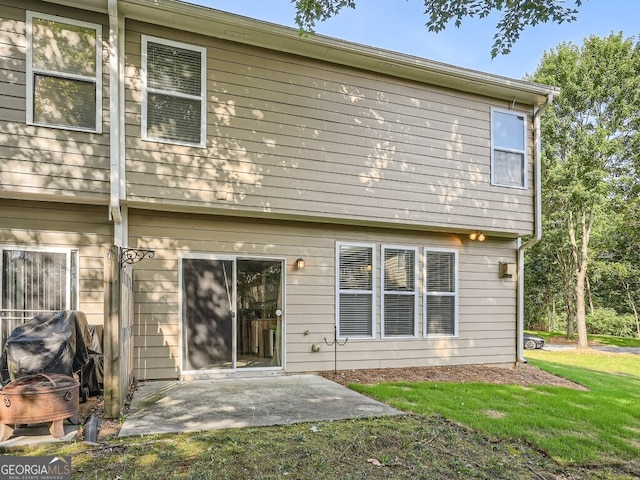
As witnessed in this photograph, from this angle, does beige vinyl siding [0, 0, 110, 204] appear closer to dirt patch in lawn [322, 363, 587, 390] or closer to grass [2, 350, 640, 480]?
grass [2, 350, 640, 480]

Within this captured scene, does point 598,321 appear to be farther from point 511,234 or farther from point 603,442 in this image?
point 603,442

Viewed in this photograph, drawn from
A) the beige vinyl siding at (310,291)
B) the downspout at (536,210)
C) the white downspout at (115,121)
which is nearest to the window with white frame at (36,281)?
the beige vinyl siding at (310,291)

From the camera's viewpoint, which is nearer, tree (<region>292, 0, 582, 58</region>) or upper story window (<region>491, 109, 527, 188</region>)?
tree (<region>292, 0, 582, 58</region>)

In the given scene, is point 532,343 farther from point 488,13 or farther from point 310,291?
point 488,13

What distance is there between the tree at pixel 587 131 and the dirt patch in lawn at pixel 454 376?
8.30 meters

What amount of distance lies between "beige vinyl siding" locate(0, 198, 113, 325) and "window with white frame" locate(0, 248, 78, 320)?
102mm

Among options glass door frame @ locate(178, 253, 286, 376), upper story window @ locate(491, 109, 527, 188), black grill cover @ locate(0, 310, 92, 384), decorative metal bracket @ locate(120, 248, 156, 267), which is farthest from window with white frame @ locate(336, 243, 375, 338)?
black grill cover @ locate(0, 310, 92, 384)

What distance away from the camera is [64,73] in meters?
5.41

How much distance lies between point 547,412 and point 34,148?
22.9 ft

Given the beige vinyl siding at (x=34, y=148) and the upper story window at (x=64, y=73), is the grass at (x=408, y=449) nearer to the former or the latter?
the beige vinyl siding at (x=34, y=148)

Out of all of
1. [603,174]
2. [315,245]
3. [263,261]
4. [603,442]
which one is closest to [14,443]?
[263,261]

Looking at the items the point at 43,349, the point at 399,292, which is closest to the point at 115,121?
the point at 43,349

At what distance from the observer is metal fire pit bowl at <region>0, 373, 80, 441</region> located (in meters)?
3.59

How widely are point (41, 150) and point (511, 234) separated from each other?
777cm
